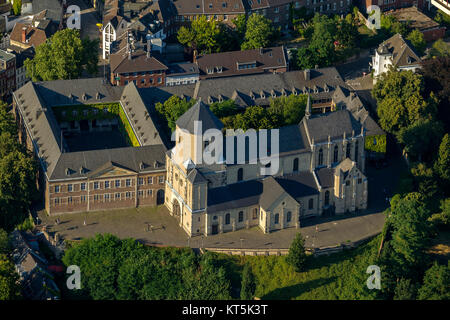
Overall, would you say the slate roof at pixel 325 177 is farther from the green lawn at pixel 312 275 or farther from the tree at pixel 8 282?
the tree at pixel 8 282

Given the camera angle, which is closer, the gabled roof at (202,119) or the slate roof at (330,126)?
the gabled roof at (202,119)

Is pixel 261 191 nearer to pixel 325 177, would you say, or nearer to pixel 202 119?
pixel 325 177

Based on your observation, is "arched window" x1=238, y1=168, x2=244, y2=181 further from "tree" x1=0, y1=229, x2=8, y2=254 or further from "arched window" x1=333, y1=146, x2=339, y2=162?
"tree" x1=0, y1=229, x2=8, y2=254

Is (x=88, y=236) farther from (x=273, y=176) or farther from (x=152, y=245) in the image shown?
(x=273, y=176)

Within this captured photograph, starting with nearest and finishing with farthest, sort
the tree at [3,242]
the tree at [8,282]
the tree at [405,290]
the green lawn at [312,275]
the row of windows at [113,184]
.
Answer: the tree at [8,282]
the tree at [405,290]
the green lawn at [312,275]
the tree at [3,242]
the row of windows at [113,184]

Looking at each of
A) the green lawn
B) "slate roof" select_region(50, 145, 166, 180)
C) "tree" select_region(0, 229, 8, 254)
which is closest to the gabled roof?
"slate roof" select_region(50, 145, 166, 180)

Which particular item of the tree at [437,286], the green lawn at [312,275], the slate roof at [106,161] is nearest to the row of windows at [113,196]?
the slate roof at [106,161]

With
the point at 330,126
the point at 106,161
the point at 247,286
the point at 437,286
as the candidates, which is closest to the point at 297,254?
the point at 247,286
